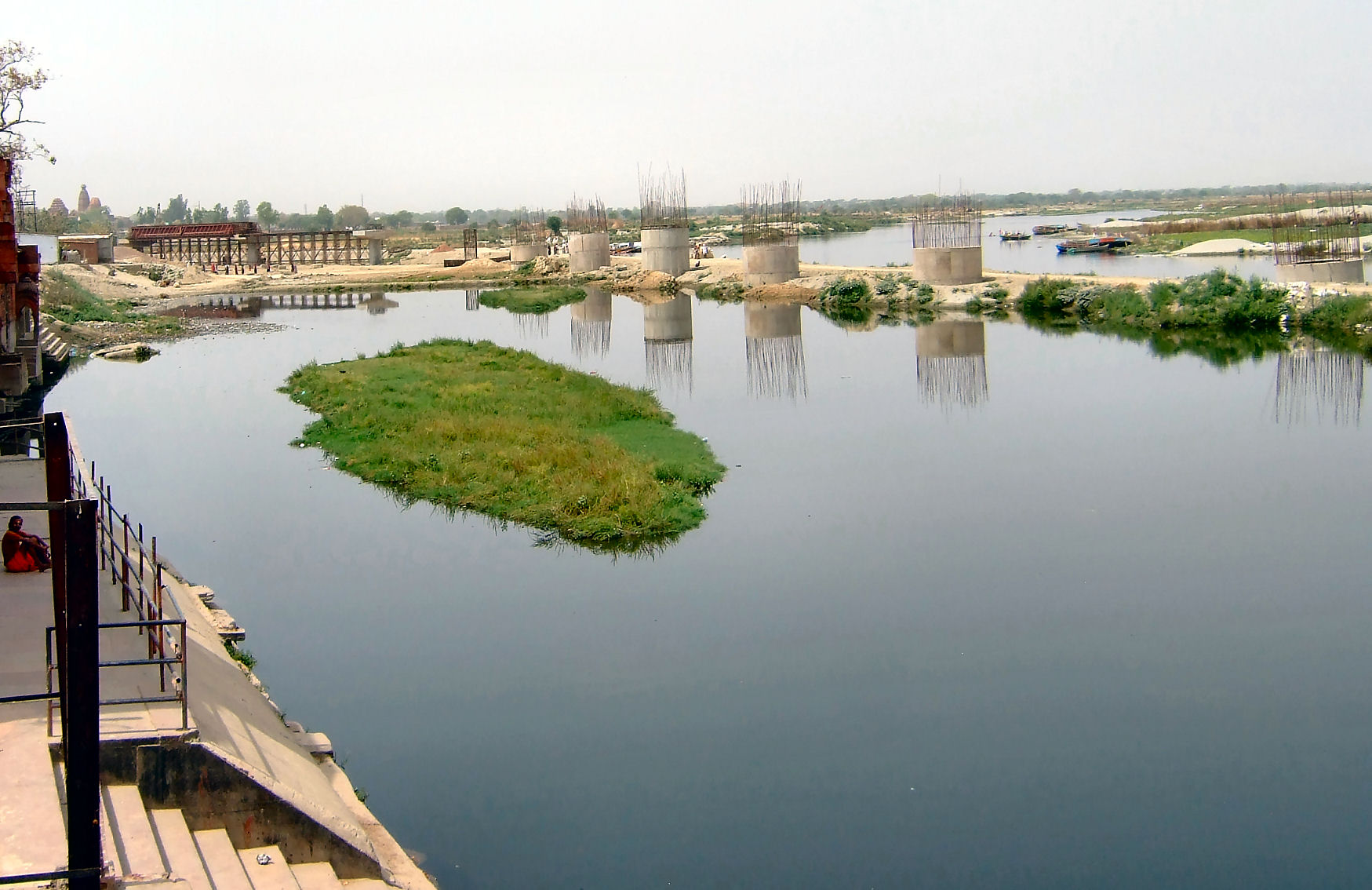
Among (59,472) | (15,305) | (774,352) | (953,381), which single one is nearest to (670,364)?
(774,352)

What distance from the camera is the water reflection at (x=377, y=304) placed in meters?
58.5

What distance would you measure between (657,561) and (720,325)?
3090cm

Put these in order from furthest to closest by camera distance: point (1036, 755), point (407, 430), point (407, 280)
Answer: point (407, 280), point (407, 430), point (1036, 755)

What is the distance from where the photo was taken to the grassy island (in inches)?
742

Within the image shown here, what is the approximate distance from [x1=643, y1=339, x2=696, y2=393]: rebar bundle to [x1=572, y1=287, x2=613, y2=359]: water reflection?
5.50 ft

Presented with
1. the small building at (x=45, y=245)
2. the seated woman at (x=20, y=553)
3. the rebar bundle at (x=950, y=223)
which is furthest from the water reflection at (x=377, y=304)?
the seated woman at (x=20, y=553)

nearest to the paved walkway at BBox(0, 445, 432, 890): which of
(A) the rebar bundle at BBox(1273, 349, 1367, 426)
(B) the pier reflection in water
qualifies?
(B) the pier reflection in water

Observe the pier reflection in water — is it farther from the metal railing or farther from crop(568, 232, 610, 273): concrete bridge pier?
crop(568, 232, 610, 273): concrete bridge pier

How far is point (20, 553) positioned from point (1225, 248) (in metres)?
71.1

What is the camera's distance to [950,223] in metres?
52.2

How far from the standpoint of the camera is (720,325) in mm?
47438

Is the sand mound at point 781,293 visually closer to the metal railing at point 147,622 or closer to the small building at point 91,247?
the metal railing at point 147,622

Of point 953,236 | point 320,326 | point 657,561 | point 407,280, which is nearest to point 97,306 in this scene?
point 320,326

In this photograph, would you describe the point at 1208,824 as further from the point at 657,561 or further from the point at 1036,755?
the point at 657,561
